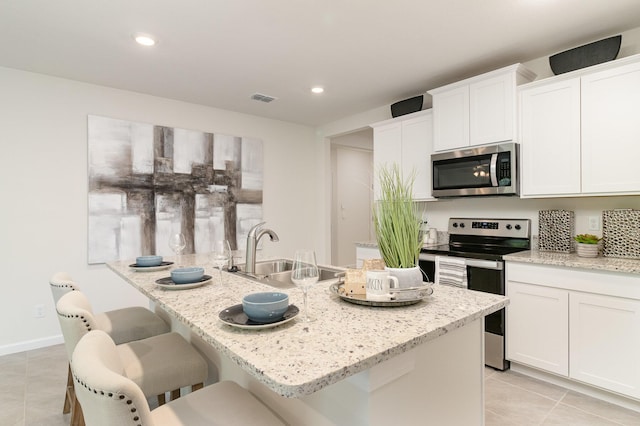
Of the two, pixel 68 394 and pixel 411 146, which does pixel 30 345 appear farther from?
pixel 411 146

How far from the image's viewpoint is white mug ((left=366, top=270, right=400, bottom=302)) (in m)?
1.24

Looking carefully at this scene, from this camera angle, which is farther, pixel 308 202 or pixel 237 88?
pixel 308 202

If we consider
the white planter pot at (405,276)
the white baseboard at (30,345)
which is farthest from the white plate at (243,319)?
the white baseboard at (30,345)

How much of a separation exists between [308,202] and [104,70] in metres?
2.96

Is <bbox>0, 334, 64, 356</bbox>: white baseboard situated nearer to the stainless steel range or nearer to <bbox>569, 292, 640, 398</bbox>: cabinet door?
the stainless steel range

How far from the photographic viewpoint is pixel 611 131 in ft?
7.57

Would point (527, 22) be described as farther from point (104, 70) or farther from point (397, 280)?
point (104, 70)

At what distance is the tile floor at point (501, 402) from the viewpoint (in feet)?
6.67

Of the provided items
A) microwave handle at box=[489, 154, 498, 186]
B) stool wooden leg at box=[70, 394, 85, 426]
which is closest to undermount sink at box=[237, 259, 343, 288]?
stool wooden leg at box=[70, 394, 85, 426]

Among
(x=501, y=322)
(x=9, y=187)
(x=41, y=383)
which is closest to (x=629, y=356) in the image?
(x=501, y=322)

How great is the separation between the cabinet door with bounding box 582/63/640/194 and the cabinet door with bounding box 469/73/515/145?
483 millimetres

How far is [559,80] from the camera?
2.53 m

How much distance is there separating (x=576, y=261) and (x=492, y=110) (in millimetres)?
1344

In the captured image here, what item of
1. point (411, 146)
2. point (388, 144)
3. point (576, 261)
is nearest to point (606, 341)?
point (576, 261)
